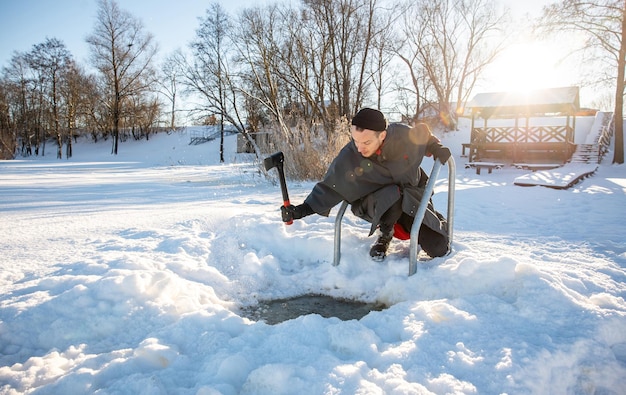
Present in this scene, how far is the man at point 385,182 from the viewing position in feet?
8.69

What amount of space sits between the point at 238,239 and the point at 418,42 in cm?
2700

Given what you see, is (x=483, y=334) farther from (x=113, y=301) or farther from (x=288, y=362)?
(x=113, y=301)

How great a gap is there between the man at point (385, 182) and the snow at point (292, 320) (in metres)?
0.28

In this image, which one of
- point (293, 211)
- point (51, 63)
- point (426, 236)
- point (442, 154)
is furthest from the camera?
point (51, 63)

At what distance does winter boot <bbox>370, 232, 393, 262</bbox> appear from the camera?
110 inches

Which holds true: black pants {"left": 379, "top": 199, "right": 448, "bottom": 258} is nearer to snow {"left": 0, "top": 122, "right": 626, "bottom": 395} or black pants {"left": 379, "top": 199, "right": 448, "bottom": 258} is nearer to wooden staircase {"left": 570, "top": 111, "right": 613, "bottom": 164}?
snow {"left": 0, "top": 122, "right": 626, "bottom": 395}

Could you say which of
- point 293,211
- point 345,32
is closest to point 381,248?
point 293,211

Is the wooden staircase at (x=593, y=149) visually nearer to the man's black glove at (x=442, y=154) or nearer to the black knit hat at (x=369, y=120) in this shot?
the man's black glove at (x=442, y=154)

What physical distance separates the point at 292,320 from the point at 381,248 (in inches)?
47.1

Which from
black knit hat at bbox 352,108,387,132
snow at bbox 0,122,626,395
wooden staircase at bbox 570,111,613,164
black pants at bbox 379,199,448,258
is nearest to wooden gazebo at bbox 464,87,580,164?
wooden staircase at bbox 570,111,613,164

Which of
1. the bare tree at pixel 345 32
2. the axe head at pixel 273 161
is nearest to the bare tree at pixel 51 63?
the bare tree at pixel 345 32

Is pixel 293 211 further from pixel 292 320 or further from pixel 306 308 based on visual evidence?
pixel 292 320

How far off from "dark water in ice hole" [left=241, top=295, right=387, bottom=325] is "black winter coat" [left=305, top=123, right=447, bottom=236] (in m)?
0.58

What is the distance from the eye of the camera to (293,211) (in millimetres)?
2555
